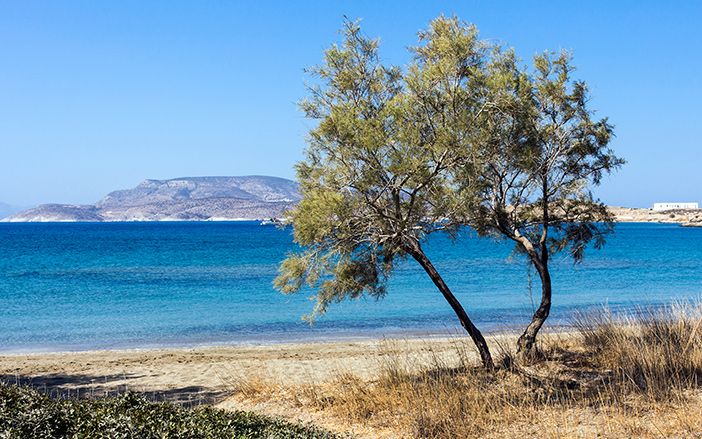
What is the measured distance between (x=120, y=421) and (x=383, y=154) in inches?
218

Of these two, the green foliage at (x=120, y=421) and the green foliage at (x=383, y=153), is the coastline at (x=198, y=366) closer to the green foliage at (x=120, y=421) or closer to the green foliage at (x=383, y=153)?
the green foliage at (x=383, y=153)

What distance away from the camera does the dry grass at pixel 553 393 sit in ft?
29.6

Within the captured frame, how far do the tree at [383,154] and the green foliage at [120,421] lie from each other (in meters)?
3.67

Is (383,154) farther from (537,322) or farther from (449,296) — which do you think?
(537,322)

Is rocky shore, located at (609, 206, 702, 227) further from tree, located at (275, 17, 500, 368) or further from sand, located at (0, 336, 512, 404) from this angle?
tree, located at (275, 17, 500, 368)

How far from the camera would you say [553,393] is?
1110cm

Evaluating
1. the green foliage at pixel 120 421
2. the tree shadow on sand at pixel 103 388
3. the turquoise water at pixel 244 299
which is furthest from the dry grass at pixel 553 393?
the green foliage at pixel 120 421

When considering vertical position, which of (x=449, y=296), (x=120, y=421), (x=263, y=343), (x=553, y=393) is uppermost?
(x=449, y=296)

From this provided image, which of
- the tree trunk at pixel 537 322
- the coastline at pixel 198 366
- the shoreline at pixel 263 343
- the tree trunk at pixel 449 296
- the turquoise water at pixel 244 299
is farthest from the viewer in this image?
the turquoise water at pixel 244 299

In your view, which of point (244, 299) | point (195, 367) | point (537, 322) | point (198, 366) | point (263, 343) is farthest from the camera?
point (244, 299)

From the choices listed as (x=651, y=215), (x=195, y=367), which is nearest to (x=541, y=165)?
(x=195, y=367)

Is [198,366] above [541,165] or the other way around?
the other way around

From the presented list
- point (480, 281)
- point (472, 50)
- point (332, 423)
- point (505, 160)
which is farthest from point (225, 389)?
point (480, 281)

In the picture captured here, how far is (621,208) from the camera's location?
194 metres
